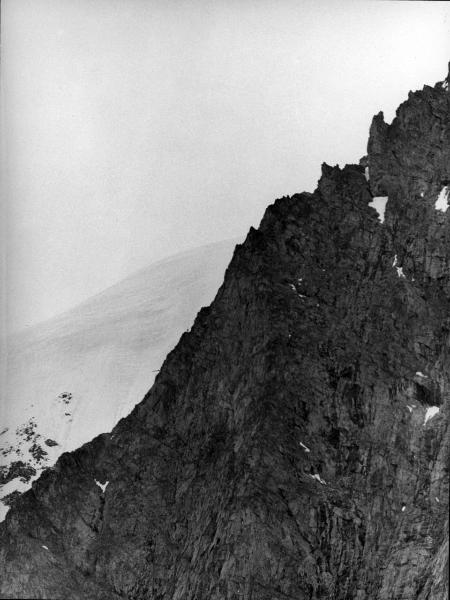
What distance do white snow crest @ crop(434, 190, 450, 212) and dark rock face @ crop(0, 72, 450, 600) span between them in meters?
1.29

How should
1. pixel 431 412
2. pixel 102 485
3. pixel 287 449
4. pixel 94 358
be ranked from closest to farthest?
pixel 287 449, pixel 102 485, pixel 94 358, pixel 431 412

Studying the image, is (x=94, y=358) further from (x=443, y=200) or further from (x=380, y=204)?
(x=443, y=200)

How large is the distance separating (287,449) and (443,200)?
14099mm

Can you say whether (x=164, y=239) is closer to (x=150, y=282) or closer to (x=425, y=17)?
Result: (x=150, y=282)

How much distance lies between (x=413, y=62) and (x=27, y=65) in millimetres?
16568

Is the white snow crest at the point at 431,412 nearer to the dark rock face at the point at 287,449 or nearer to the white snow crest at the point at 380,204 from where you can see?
the dark rock face at the point at 287,449

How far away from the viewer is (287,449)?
53.8m

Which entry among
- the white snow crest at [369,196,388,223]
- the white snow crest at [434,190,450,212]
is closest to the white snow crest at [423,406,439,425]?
the white snow crest at [369,196,388,223]

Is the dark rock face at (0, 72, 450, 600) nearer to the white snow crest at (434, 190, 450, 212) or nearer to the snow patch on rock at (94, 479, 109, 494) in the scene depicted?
the snow patch on rock at (94, 479, 109, 494)

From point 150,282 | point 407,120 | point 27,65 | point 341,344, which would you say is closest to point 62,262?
point 150,282

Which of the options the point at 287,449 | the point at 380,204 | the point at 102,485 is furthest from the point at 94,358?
the point at 380,204

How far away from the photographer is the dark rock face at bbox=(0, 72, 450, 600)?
52.7 meters

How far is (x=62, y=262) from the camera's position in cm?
5725

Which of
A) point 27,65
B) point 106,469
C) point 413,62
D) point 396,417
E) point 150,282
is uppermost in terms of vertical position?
point 27,65
